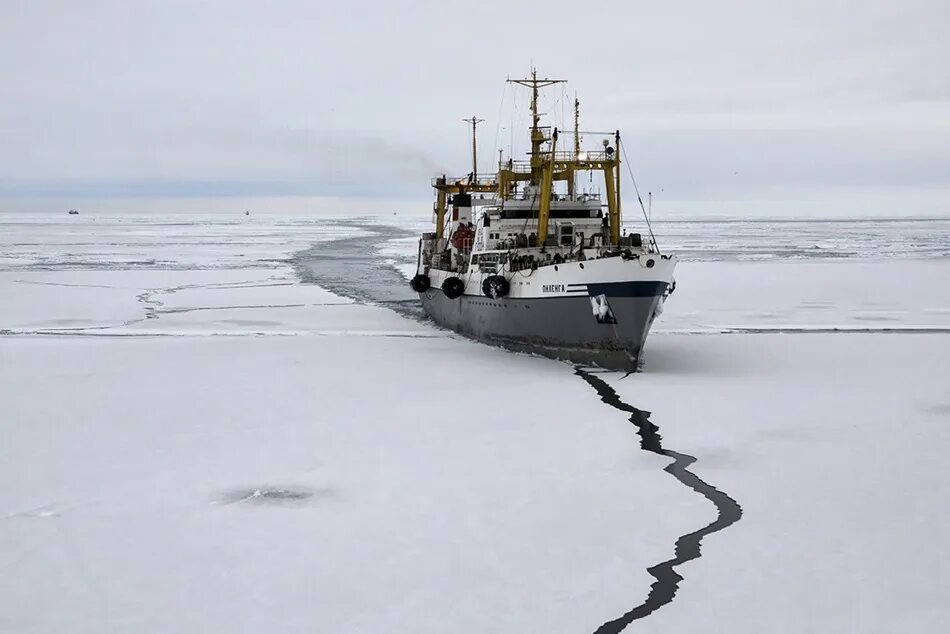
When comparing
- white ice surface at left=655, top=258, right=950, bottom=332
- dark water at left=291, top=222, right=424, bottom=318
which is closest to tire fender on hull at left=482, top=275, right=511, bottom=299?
white ice surface at left=655, top=258, right=950, bottom=332

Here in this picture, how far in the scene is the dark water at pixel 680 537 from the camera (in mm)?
7938

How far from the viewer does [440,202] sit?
35.1 meters

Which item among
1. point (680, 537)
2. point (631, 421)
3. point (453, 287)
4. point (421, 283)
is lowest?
point (631, 421)

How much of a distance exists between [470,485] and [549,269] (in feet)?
35.8

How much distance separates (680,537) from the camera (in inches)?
378

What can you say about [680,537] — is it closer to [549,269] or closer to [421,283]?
[549,269]

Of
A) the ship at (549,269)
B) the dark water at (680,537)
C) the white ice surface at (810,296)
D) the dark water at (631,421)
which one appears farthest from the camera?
the white ice surface at (810,296)

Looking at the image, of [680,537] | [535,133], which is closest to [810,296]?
[535,133]

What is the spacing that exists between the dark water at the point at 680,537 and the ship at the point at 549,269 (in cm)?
492

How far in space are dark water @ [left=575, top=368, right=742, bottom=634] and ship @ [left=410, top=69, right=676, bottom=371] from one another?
4921 mm

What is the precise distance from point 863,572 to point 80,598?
7116 millimetres

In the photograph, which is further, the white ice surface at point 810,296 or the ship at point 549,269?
the white ice surface at point 810,296

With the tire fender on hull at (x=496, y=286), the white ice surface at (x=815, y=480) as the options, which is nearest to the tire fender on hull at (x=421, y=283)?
the tire fender on hull at (x=496, y=286)

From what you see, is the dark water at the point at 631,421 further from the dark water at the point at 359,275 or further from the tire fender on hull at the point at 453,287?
the tire fender on hull at the point at 453,287
